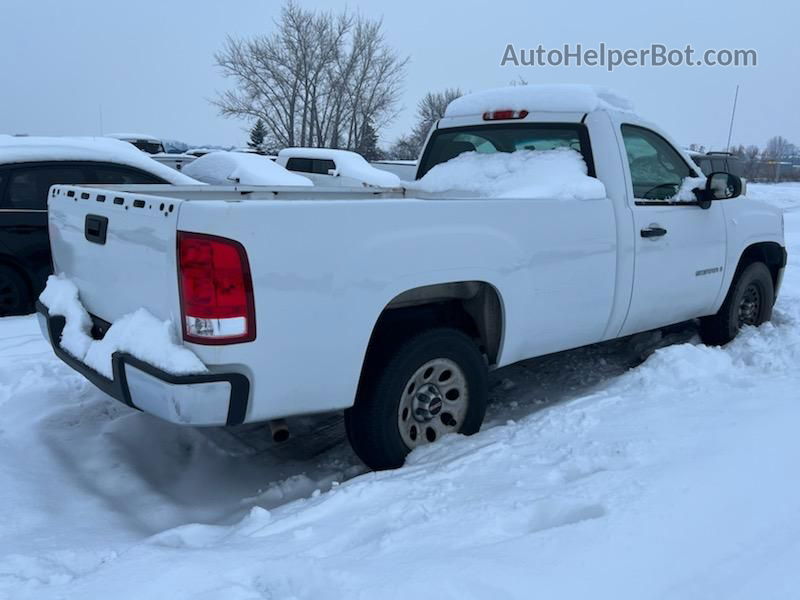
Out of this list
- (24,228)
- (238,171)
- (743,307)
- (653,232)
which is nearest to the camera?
(653,232)

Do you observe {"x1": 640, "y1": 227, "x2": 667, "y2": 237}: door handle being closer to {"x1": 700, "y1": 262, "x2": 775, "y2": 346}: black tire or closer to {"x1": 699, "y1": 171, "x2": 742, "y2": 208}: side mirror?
{"x1": 699, "y1": 171, "x2": 742, "y2": 208}: side mirror

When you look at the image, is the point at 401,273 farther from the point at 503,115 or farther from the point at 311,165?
the point at 311,165

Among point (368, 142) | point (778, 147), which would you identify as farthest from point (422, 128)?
point (778, 147)

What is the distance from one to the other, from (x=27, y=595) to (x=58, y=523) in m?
0.70

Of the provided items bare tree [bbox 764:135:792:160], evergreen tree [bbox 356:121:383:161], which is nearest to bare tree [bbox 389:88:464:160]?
evergreen tree [bbox 356:121:383:161]

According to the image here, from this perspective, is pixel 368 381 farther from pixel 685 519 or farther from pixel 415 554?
pixel 685 519

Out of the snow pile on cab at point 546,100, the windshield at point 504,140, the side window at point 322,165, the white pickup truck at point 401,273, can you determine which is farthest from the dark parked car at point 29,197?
the side window at point 322,165

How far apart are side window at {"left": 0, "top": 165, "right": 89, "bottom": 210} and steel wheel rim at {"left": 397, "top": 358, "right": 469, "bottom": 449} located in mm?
4638

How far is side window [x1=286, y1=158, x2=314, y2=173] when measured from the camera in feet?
44.8

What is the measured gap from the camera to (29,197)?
6.45 m

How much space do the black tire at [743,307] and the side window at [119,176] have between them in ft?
17.0

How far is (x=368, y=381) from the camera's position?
3.37 m

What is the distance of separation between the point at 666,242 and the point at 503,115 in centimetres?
141

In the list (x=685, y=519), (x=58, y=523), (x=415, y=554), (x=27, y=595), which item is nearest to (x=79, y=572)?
(x=27, y=595)
